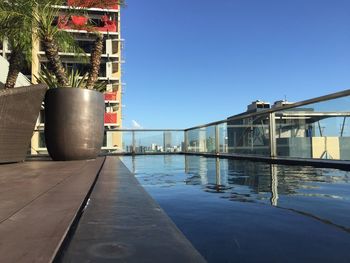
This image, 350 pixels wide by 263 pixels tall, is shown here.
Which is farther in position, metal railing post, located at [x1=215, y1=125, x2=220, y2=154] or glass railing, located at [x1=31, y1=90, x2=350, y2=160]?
metal railing post, located at [x1=215, y1=125, x2=220, y2=154]

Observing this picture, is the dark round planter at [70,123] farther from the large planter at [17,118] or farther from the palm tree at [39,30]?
the palm tree at [39,30]

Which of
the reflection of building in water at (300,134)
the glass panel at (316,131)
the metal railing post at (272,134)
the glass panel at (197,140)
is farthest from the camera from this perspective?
the glass panel at (197,140)

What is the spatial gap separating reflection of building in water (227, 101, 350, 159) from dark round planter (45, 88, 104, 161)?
384cm

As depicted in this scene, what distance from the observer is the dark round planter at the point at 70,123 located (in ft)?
24.0

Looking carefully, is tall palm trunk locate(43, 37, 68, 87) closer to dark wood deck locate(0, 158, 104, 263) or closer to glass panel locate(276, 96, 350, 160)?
glass panel locate(276, 96, 350, 160)

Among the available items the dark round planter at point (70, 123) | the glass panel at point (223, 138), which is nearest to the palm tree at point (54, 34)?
the dark round planter at point (70, 123)

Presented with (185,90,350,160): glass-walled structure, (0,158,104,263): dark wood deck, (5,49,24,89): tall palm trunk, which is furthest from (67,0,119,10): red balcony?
(0,158,104,263): dark wood deck

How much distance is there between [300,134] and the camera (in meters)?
7.73

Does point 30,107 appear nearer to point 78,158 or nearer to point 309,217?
point 78,158

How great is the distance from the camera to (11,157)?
6.88 meters

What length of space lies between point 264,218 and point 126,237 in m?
1.30

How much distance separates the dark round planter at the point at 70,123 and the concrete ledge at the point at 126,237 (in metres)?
4.90

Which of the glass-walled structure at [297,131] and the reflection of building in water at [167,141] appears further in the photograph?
the reflection of building in water at [167,141]

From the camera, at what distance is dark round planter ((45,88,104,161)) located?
7.30 metres
